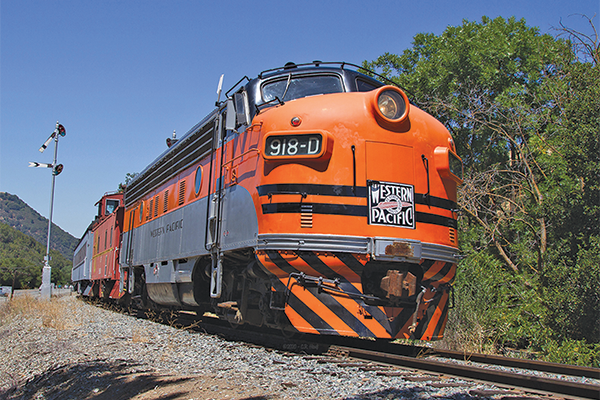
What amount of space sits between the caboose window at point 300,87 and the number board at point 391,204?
62.9 inches

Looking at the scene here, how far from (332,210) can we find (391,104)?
1559 mm

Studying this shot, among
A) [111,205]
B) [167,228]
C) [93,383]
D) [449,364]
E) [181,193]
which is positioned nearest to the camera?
[449,364]

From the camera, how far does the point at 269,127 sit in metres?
5.89

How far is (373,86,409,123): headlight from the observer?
→ 19.2ft

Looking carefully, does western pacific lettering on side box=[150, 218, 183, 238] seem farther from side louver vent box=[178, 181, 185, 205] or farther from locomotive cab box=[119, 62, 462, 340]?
locomotive cab box=[119, 62, 462, 340]

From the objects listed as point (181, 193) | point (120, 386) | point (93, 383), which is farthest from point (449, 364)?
point (181, 193)

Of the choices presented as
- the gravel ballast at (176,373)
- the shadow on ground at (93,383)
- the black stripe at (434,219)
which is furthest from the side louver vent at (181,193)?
the black stripe at (434,219)

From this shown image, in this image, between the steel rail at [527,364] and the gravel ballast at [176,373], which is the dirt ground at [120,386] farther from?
the steel rail at [527,364]

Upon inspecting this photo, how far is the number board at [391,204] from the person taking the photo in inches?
219

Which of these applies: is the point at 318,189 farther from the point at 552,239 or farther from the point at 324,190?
the point at 552,239

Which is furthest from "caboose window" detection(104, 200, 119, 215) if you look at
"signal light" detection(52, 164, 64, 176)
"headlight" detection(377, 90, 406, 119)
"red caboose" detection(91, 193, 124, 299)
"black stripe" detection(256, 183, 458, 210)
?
"headlight" detection(377, 90, 406, 119)

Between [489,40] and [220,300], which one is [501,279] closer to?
[220,300]

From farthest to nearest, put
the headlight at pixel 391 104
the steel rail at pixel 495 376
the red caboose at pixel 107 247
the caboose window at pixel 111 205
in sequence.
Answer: the caboose window at pixel 111 205 < the red caboose at pixel 107 247 < the headlight at pixel 391 104 < the steel rail at pixel 495 376

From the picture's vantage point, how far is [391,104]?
597 cm
